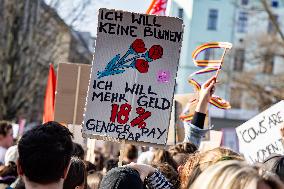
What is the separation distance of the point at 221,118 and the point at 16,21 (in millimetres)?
27780

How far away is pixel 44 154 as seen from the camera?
3096mm

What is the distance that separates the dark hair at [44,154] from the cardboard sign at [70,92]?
480cm

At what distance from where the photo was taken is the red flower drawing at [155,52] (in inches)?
195

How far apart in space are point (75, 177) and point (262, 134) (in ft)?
12.5

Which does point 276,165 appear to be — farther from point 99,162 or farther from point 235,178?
point 99,162

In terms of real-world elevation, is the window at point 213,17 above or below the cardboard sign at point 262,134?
above

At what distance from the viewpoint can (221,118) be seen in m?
53.0

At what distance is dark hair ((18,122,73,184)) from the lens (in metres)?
3.08

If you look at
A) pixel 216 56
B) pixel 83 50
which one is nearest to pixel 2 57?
pixel 83 50

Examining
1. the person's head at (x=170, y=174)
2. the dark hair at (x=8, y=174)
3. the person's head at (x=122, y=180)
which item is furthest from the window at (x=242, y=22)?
the person's head at (x=122, y=180)

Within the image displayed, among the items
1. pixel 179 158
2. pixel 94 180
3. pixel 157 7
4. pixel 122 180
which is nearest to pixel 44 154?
pixel 122 180

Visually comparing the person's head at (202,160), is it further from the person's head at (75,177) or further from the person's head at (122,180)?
the person's head at (75,177)

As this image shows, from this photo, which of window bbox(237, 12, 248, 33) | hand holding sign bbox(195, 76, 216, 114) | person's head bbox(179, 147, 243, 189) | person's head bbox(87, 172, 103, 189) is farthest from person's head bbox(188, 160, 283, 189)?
window bbox(237, 12, 248, 33)

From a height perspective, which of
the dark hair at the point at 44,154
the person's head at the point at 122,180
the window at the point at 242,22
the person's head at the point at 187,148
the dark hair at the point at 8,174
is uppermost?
the window at the point at 242,22
